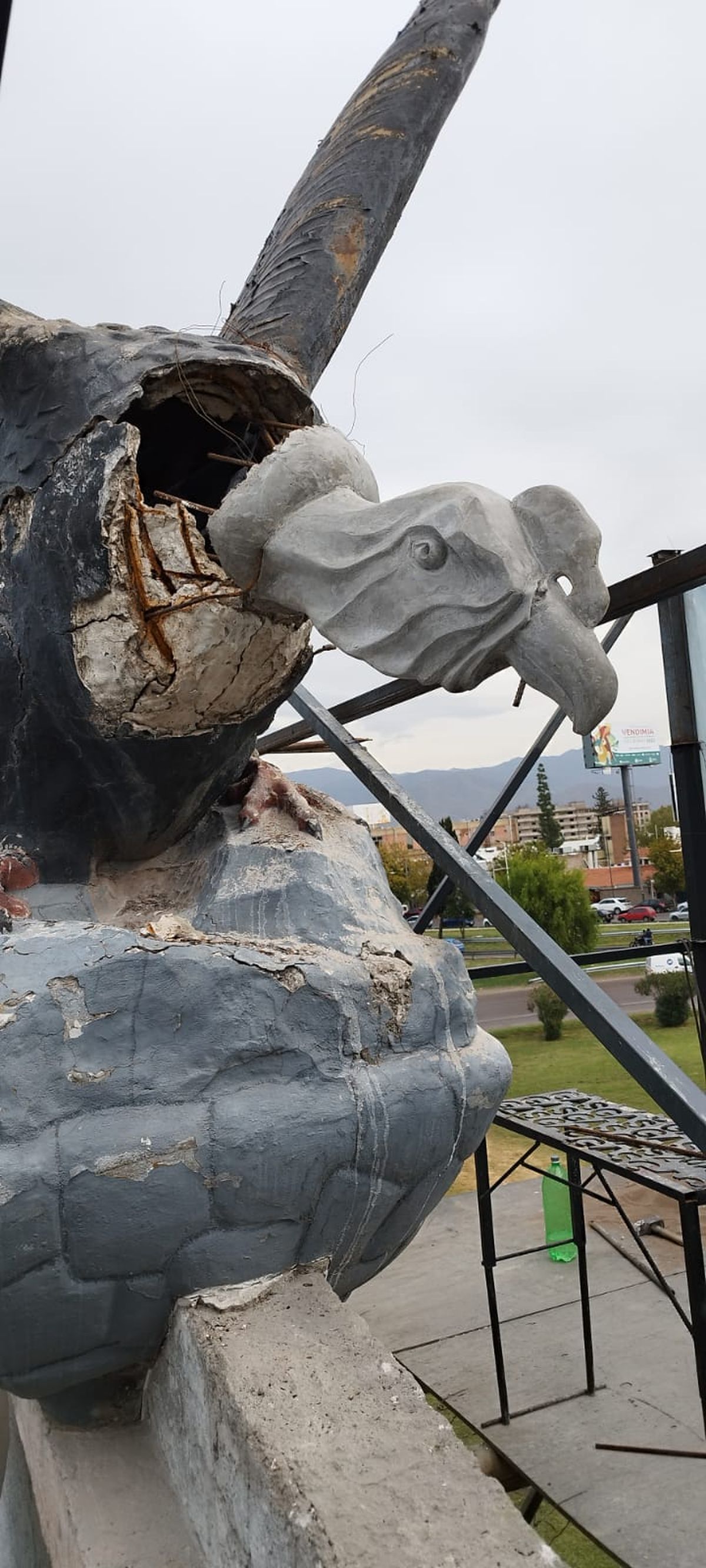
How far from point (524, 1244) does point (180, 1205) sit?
376 cm

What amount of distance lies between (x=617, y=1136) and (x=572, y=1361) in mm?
1143

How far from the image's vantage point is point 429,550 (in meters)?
0.85

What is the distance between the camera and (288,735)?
9.82 feet

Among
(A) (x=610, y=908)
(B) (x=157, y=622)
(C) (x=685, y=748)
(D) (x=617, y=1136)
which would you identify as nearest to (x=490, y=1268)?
(D) (x=617, y=1136)

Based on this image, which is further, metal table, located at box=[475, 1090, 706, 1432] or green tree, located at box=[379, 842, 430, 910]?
green tree, located at box=[379, 842, 430, 910]

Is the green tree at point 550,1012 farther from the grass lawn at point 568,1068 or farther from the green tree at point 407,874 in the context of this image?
the green tree at point 407,874

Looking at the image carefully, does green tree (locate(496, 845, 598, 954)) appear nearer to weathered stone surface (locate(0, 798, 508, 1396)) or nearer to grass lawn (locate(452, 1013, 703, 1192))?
grass lawn (locate(452, 1013, 703, 1192))

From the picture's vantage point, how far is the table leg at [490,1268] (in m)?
3.11

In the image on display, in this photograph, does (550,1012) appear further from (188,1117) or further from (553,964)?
(188,1117)

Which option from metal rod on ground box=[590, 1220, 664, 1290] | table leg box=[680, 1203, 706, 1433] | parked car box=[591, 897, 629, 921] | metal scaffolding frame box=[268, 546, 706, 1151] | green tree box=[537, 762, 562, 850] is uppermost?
green tree box=[537, 762, 562, 850]

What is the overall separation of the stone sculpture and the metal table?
4.35 feet

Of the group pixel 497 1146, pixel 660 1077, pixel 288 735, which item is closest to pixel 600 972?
pixel 497 1146

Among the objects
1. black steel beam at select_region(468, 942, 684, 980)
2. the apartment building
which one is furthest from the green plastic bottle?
the apartment building

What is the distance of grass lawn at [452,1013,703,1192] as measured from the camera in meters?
5.96
